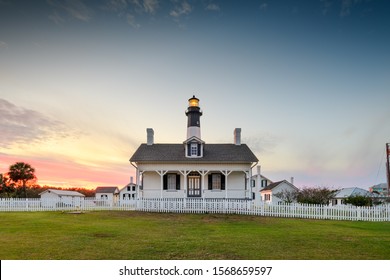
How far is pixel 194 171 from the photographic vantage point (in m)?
26.7

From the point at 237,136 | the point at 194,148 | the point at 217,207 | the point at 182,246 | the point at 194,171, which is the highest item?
the point at 237,136

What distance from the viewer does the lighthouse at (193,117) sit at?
3041 centimetres

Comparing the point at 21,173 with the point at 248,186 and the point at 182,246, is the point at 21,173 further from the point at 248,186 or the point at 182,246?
the point at 182,246

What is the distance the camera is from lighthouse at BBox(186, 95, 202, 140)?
30.4 m

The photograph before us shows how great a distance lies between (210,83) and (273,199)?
32.5 m

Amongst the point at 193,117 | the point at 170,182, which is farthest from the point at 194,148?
the point at 193,117

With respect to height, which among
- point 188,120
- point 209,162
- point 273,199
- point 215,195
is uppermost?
point 188,120

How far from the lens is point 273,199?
48.2m

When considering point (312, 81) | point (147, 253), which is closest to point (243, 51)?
point (312, 81)

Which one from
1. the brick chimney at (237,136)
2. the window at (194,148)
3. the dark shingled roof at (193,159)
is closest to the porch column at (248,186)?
the dark shingled roof at (193,159)

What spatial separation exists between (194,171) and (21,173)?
35782mm

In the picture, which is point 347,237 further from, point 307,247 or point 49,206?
point 49,206

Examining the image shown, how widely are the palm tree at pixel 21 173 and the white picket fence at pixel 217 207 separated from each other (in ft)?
94.6

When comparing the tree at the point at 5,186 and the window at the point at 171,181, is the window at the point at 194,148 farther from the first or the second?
the tree at the point at 5,186
